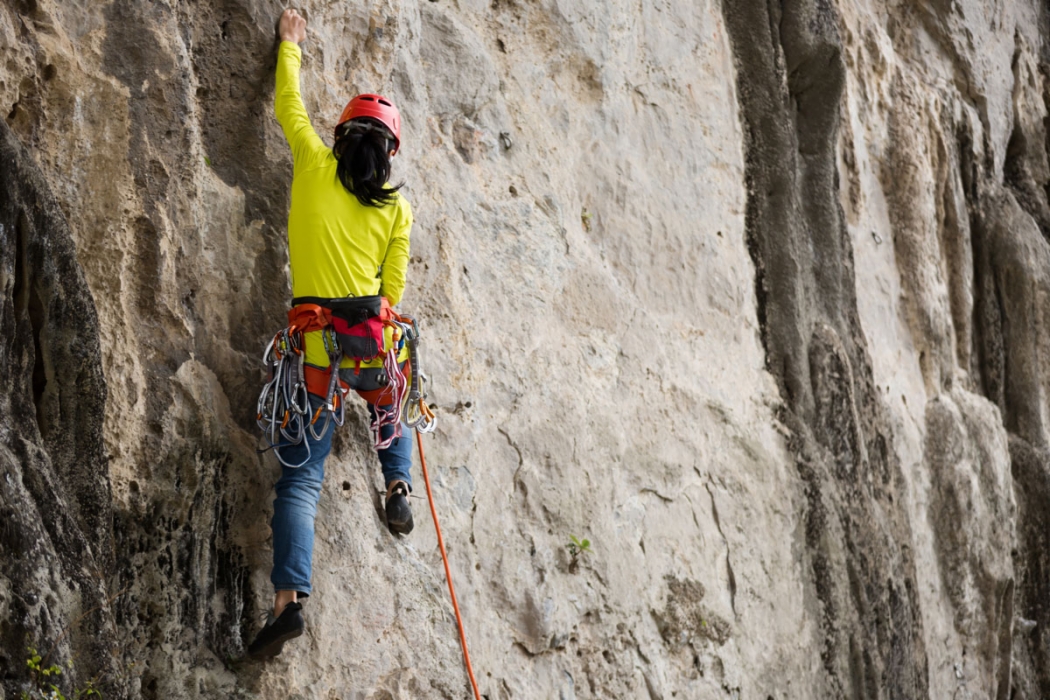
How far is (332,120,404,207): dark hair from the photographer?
13.3 feet

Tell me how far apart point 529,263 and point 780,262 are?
8.25 feet

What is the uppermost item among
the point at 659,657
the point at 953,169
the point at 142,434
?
the point at 953,169

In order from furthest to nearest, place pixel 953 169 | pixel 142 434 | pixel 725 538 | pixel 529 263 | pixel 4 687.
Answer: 1. pixel 953 169
2. pixel 725 538
3. pixel 529 263
4. pixel 142 434
5. pixel 4 687

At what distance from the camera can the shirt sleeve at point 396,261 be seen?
13.9ft

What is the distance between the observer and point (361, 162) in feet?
13.3

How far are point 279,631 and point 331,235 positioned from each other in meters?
1.41

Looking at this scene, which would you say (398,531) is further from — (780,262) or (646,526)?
(780,262)

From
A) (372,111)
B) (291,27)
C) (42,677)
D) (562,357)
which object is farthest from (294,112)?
(42,677)

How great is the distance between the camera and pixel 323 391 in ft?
13.1

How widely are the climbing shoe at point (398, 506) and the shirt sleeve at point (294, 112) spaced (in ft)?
4.15

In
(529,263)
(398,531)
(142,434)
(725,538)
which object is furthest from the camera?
(725,538)

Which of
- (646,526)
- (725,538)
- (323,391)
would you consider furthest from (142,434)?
(725,538)

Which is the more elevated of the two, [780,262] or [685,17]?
[685,17]

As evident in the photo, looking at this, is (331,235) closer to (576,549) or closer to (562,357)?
(562,357)
